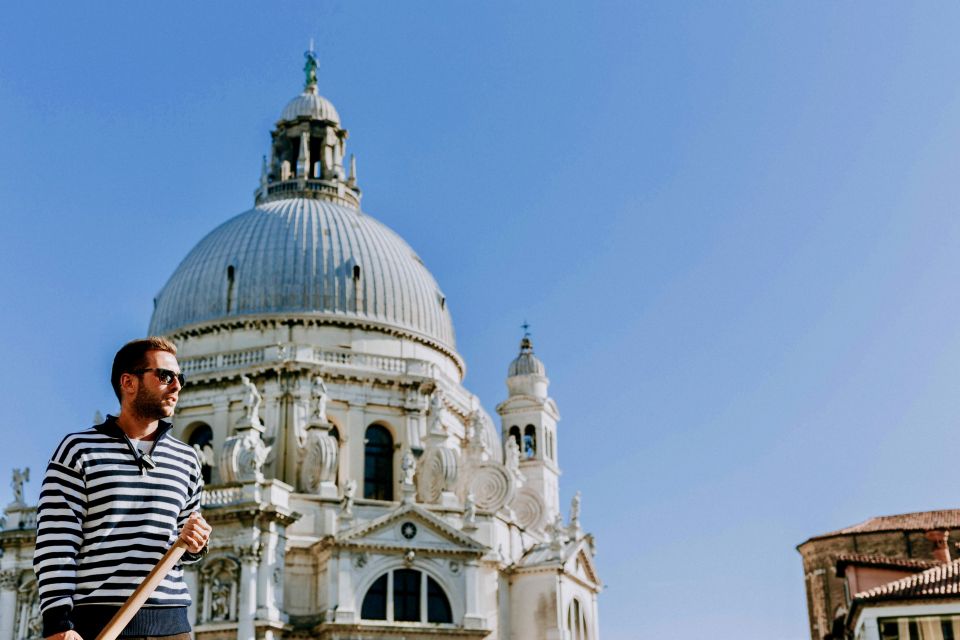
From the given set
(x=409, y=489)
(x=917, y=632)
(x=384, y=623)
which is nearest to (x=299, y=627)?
(x=384, y=623)

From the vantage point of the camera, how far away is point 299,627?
135 ft

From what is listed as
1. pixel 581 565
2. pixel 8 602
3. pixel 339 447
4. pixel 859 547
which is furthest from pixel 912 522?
pixel 8 602

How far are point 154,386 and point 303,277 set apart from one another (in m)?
46.3

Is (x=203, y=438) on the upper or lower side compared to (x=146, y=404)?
upper

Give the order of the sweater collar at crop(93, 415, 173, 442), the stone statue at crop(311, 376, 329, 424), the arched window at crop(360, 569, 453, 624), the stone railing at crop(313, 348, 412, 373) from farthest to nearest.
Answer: the stone railing at crop(313, 348, 412, 373)
the stone statue at crop(311, 376, 329, 424)
the arched window at crop(360, 569, 453, 624)
the sweater collar at crop(93, 415, 173, 442)

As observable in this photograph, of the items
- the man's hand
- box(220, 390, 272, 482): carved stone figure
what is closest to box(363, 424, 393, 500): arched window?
box(220, 390, 272, 482): carved stone figure

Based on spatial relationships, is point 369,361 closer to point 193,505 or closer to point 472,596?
point 472,596

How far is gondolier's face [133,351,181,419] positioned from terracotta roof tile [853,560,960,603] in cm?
3012

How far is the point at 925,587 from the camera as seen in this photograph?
33281mm

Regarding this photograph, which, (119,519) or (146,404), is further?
(146,404)

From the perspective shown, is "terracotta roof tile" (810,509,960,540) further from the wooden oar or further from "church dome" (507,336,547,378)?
the wooden oar

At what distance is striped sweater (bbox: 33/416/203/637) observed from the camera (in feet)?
20.4

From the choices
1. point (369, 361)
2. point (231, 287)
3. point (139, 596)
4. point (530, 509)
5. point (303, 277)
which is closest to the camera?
point (139, 596)

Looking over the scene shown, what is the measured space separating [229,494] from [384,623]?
7200mm
